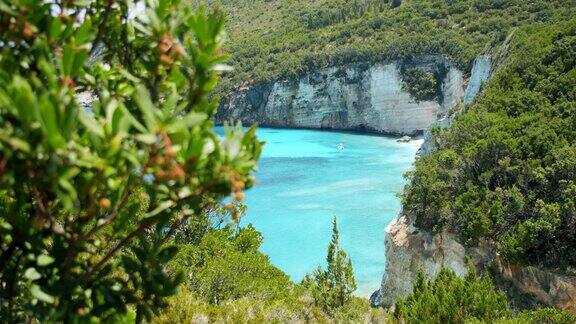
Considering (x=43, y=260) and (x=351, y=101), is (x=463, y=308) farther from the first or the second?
(x=351, y=101)

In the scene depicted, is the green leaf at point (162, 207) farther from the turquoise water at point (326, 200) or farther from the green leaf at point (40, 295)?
the turquoise water at point (326, 200)

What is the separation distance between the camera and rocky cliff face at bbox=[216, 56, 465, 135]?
59312 mm

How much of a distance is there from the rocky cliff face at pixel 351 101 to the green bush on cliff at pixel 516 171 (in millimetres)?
35494

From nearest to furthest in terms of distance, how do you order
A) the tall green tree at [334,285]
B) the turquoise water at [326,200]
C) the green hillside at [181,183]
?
the green hillside at [181,183] < the tall green tree at [334,285] < the turquoise water at [326,200]

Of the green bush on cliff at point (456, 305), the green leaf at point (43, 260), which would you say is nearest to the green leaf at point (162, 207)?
the green leaf at point (43, 260)

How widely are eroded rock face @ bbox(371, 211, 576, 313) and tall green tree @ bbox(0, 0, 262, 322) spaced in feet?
41.3

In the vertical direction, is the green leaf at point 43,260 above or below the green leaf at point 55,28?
below

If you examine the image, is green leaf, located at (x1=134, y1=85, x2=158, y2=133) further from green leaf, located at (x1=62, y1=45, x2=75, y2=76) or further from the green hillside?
green leaf, located at (x1=62, y1=45, x2=75, y2=76)

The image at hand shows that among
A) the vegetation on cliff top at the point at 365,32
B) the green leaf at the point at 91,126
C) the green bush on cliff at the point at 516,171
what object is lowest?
the green bush on cliff at the point at 516,171

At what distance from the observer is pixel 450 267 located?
1533 centimetres

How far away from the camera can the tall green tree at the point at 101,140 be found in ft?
5.48

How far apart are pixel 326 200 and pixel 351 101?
32561 millimetres

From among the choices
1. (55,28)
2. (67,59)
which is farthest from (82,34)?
(67,59)

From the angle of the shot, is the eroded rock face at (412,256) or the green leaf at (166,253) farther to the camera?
the eroded rock face at (412,256)
